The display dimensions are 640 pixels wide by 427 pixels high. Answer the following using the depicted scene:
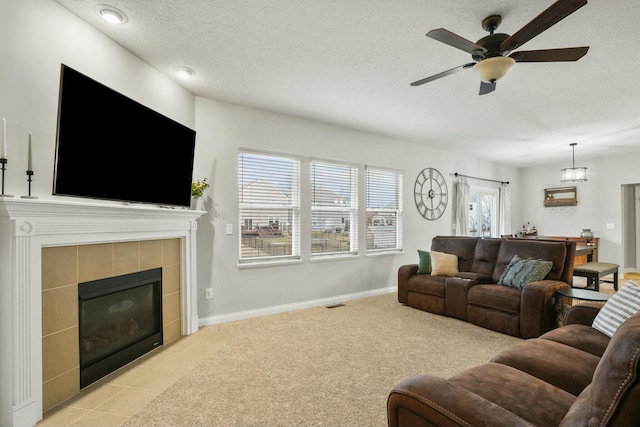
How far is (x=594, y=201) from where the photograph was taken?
716 cm

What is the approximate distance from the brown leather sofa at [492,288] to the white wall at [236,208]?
88cm

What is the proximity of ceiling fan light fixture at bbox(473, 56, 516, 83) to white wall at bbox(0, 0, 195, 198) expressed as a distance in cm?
274

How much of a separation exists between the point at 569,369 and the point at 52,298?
3.03 metres

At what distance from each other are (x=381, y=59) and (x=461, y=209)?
14.8 ft

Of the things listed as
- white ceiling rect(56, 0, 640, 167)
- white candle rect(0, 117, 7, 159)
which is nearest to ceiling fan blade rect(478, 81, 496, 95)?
white ceiling rect(56, 0, 640, 167)

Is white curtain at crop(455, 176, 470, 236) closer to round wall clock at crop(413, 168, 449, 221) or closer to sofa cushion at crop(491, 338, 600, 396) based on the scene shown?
round wall clock at crop(413, 168, 449, 221)

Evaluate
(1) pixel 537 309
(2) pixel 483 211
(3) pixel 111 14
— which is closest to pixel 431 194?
(2) pixel 483 211

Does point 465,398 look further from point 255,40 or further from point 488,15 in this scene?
point 255,40

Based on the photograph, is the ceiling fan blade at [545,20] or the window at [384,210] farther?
the window at [384,210]

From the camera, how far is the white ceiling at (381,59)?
7.31ft

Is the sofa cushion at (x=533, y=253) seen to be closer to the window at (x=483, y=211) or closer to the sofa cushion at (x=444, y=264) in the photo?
the sofa cushion at (x=444, y=264)

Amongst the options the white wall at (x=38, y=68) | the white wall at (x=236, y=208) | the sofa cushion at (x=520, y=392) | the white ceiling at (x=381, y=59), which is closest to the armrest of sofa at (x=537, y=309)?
the sofa cushion at (x=520, y=392)

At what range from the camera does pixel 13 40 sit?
6.33 ft

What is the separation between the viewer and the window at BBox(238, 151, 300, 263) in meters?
4.04
